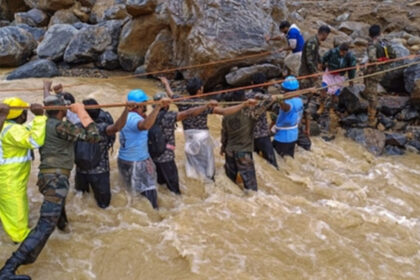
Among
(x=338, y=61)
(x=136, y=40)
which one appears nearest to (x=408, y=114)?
(x=338, y=61)

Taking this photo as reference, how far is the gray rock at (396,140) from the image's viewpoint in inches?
274

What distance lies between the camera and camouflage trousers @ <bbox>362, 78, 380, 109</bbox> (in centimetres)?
725

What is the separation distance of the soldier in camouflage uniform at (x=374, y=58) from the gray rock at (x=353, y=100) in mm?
163

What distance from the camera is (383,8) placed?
45.7ft

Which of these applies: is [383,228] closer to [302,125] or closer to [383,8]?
[302,125]

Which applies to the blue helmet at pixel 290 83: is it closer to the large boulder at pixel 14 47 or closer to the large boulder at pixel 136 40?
the large boulder at pixel 136 40

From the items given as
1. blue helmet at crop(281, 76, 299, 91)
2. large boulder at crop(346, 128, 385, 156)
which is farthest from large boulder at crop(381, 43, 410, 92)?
blue helmet at crop(281, 76, 299, 91)

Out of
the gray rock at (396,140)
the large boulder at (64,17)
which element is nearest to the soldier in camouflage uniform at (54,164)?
the gray rock at (396,140)

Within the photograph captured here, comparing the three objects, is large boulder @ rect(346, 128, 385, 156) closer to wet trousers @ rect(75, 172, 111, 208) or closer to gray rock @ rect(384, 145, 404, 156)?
gray rock @ rect(384, 145, 404, 156)

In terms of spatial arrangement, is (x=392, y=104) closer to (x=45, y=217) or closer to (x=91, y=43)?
(x=45, y=217)

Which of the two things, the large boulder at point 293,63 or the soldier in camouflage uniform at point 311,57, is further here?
the large boulder at point 293,63

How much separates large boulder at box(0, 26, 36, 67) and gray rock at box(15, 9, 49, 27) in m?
4.83

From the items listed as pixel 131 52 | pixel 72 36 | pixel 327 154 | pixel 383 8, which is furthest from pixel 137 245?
pixel 383 8

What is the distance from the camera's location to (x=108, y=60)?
1202 centimetres
